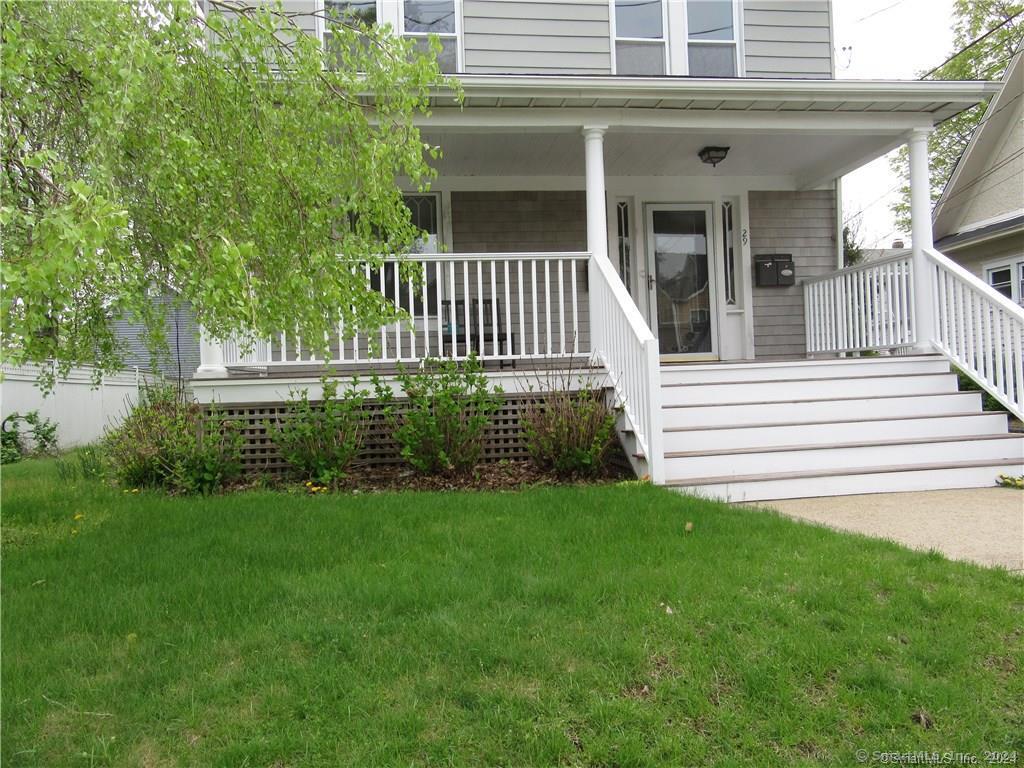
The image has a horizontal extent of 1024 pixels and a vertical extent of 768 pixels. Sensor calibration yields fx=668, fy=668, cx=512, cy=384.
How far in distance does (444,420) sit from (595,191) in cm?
271

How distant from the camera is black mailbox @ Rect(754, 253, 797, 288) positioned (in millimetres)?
8469

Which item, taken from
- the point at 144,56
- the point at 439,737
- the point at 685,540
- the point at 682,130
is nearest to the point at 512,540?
the point at 685,540

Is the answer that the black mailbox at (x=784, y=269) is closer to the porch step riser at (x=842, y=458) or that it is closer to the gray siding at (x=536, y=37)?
the gray siding at (x=536, y=37)

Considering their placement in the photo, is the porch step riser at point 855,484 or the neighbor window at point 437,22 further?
the neighbor window at point 437,22

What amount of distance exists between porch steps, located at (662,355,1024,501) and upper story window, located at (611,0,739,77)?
416 centimetres

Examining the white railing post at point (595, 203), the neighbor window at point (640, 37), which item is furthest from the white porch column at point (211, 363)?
the neighbor window at point (640, 37)

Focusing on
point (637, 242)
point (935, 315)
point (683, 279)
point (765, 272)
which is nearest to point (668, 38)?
point (637, 242)

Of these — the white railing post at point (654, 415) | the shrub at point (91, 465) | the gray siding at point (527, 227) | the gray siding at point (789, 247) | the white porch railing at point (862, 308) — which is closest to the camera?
the white railing post at point (654, 415)

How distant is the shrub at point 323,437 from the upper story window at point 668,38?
17.8ft

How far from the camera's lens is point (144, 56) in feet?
8.90

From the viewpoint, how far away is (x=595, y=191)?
6.41 metres

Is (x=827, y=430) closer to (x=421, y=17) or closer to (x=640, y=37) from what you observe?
(x=640, y=37)

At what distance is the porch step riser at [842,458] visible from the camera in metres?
5.16

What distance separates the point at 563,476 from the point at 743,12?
655 cm
